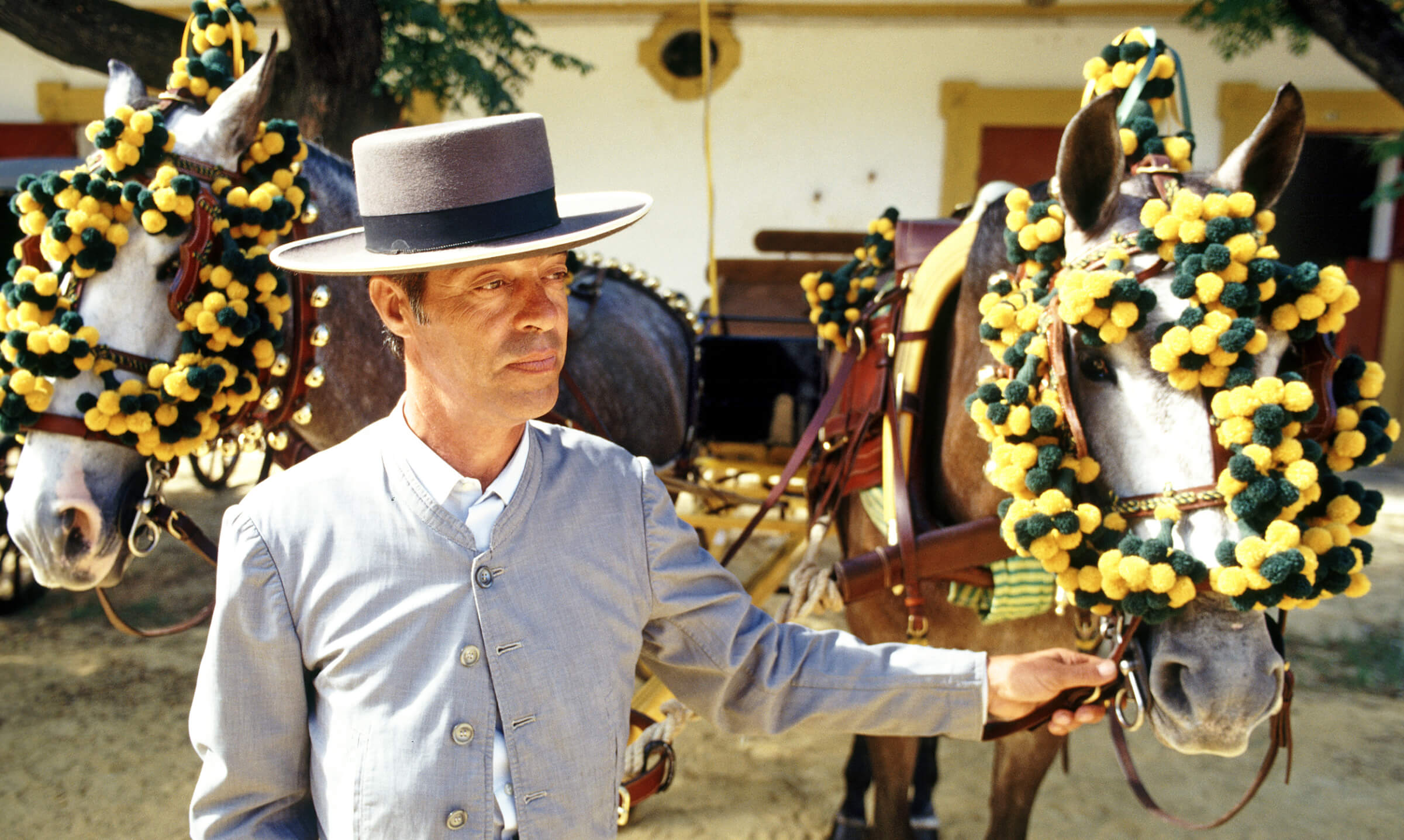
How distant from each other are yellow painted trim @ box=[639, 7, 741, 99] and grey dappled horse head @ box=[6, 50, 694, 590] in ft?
19.9

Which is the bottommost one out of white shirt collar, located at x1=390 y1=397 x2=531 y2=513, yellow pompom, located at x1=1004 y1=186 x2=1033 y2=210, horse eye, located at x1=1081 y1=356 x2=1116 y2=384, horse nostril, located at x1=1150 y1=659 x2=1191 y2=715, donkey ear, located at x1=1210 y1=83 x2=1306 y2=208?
horse nostril, located at x1=1150 y1=659 x2=1191 y2=715

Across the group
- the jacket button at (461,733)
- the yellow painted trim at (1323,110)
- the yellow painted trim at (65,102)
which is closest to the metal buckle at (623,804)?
the jacket button at (461,733)

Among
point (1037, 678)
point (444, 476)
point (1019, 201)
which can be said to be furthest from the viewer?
point (1019, 201)

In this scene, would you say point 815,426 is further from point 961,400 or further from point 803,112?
point 803,112

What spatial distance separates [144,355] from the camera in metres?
1.83

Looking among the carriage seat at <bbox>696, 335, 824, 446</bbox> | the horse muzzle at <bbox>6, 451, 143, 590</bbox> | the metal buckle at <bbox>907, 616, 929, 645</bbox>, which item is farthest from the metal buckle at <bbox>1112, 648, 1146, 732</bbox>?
the horse muzzle at <bbox>6, 451, 143, 590</bbox>

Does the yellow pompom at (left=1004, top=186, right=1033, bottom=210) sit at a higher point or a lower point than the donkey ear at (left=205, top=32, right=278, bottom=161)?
lower

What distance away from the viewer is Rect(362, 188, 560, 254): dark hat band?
3.80ft

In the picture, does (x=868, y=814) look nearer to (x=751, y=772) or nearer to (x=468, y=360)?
(x=751, y=772)

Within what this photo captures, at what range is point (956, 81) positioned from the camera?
7676 millimetres

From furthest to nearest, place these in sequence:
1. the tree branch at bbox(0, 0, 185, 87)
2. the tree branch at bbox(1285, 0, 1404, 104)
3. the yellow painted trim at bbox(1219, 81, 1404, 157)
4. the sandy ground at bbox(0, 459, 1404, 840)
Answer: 1. the yellow painted trim at bbox(1219, 81, 1404, 157)
2. the tree branch at bbox(1285, 0, 1404, 104)
3. the tree branch at bbox(0, 0, 185, 87)
4. the sandy ground at bbox(0, 459, 1404, 840)

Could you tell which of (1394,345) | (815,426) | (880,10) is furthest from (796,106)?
(815,426)

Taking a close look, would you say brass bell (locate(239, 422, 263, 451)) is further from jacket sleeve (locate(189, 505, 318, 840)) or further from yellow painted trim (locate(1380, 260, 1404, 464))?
yellow painted trim (locate(1380, 260, 1404, 464))

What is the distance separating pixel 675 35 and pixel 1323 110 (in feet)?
17.5
